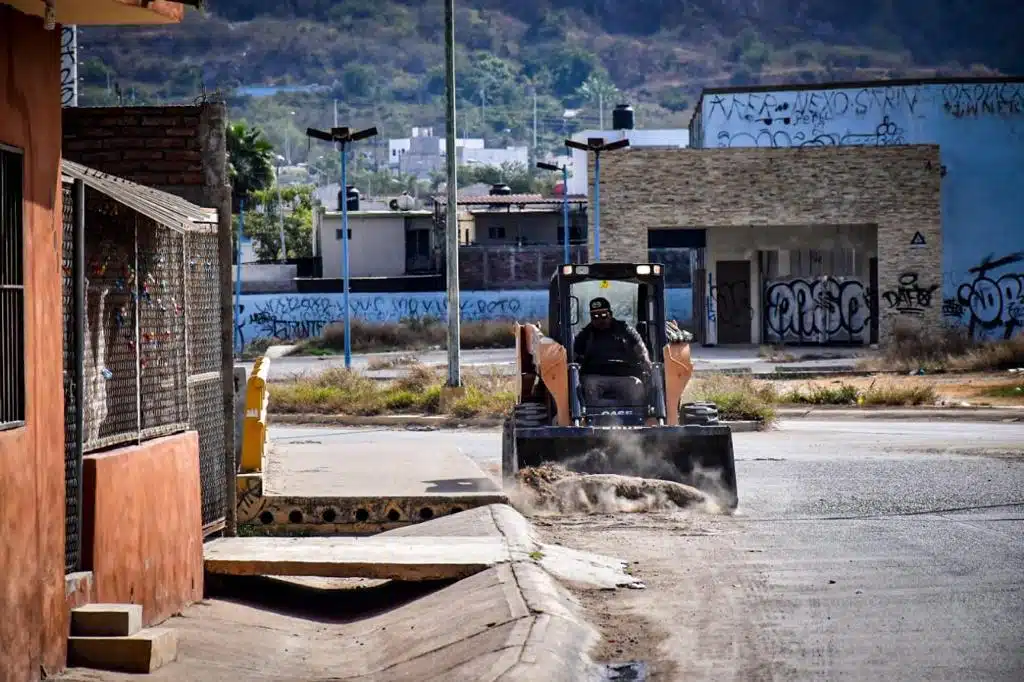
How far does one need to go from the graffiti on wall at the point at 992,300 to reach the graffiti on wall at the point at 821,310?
117 inches

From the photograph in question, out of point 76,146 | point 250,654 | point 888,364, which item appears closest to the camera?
point 250,654

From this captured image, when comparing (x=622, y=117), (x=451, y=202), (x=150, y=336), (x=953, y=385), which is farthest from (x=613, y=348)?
(x=622, y=117)

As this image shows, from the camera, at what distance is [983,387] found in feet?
110

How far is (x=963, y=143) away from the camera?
54719 millimetres

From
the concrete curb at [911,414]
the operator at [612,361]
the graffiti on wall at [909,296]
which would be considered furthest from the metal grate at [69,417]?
the graffiti on wall at [909,296]

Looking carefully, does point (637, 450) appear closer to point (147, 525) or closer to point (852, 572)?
point (852, 572)

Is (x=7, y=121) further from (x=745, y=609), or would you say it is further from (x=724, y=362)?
(x=724, y=362)

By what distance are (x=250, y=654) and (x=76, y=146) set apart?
522 cm

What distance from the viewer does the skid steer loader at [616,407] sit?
52.1 feet

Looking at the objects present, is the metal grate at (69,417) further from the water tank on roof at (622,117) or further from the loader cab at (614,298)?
the water tank on roof at (622,117)

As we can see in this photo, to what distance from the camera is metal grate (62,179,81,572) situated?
8.91 metres

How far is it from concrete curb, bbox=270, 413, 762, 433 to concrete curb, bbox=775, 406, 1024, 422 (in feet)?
17.9

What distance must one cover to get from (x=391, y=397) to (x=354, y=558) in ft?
63.1

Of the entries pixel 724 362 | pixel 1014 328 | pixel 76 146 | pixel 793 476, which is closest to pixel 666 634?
pixel 76 146
